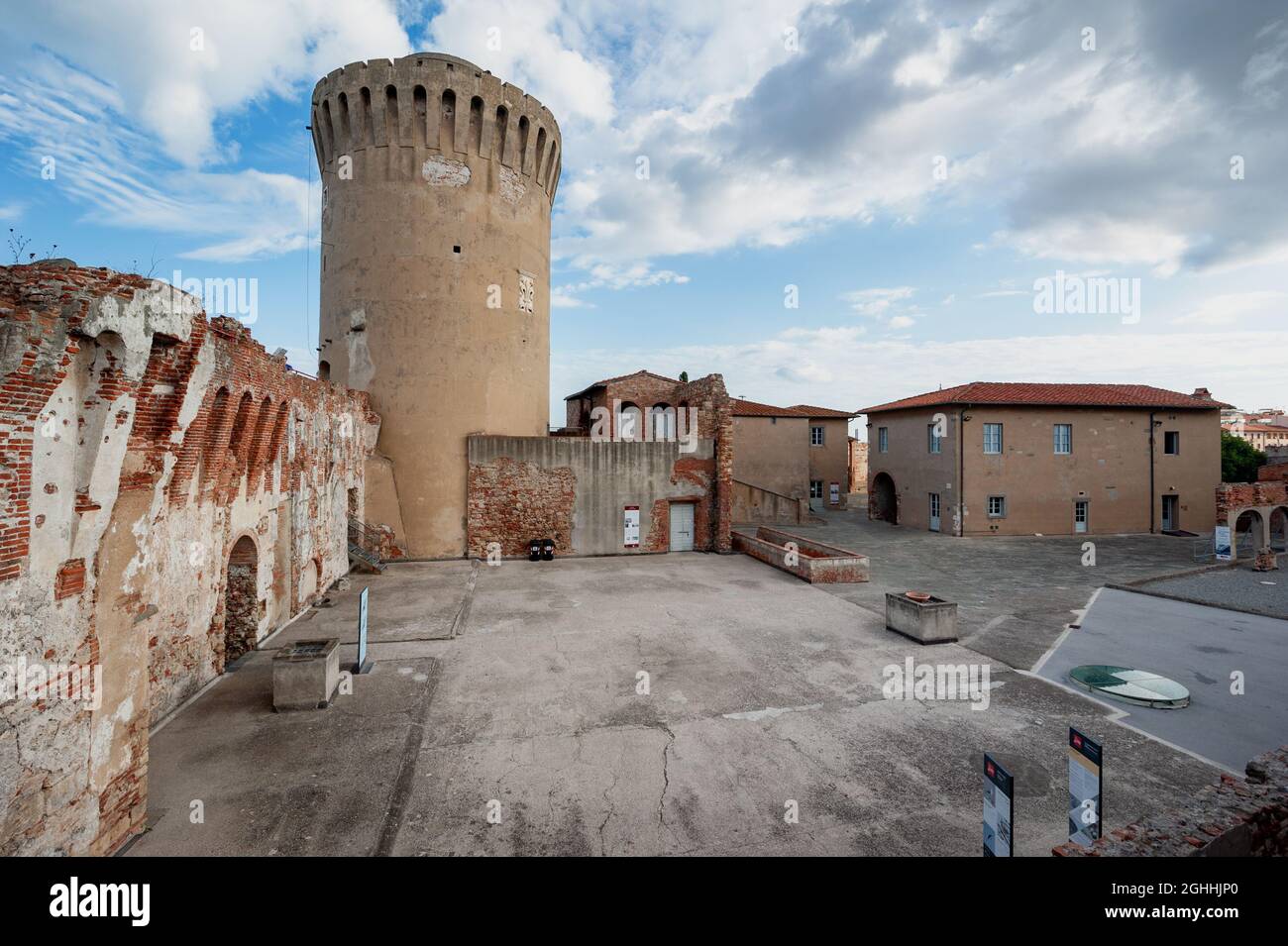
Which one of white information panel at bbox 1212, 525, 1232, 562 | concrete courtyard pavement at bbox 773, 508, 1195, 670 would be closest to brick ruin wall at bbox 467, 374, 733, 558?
concrete courtyard pavement at bbox 773, 508, 1195, 670

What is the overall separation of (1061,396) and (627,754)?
30464mm

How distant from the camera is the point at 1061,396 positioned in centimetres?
2808

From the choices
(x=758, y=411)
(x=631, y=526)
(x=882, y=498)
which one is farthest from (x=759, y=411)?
(x=631, y=526)

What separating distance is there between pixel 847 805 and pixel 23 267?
874cm

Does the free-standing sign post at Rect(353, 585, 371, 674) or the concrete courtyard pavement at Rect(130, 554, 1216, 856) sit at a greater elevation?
the free-standing sign post at Rect(353, 585, 371, 674)

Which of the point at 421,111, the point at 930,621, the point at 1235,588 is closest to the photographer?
the point at 930,621

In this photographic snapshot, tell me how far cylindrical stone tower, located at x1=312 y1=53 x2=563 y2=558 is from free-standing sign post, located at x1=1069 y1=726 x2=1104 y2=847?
1853 cm

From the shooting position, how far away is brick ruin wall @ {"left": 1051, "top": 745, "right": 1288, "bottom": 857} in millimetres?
4172

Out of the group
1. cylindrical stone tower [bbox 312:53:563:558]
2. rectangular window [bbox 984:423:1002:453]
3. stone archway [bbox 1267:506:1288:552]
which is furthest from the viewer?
rectangular window [bbox 984:423:1002:453]

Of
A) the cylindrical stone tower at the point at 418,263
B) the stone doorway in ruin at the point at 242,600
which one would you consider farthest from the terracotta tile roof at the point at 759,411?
the stone doorway in ruin at the point at 242,600

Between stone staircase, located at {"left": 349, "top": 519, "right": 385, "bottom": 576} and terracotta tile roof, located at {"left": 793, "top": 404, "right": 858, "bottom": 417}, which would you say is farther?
terracotta tile roof, located at {"left": 793, "top": 404, "right": 858, "bottom": 417}

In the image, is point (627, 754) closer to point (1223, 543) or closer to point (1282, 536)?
point (1223, 543)

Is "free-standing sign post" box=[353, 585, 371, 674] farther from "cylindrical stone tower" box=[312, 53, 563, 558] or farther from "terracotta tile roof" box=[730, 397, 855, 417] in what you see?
"terracotta tile roof" box=[730, 397, 855, 417]

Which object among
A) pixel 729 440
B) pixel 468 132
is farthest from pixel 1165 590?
pixel 468 132
